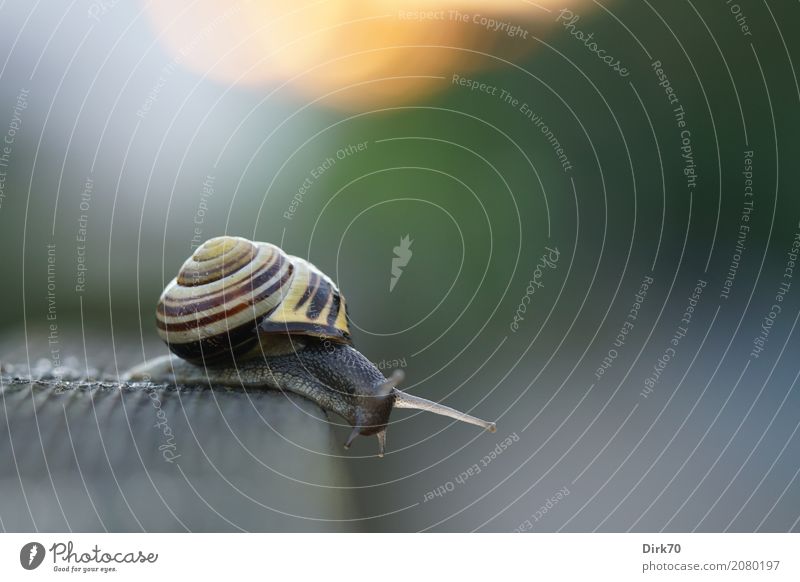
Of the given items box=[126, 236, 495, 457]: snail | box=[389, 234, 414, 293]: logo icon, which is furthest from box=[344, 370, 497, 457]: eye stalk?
box=[389, 234, 414, 293]: logo icon

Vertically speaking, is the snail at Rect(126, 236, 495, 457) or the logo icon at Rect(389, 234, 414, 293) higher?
the logo icon at Rect(389, 234, 414, 293)

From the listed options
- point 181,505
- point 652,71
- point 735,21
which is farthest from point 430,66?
point 181,505
